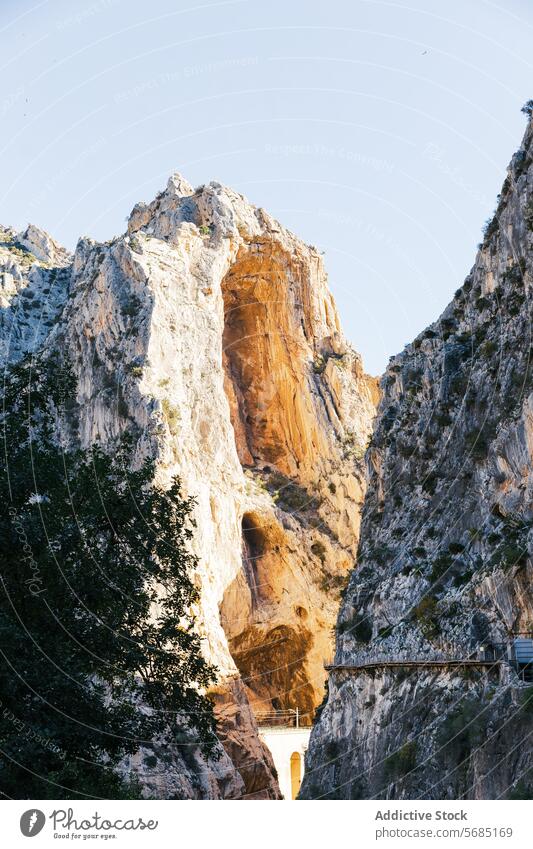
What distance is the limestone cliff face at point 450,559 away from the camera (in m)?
44.2

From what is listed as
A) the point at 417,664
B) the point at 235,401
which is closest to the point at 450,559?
the point at 417,664

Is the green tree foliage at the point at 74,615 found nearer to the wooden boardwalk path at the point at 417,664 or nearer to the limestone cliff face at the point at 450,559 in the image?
the limestone cliff face at the point at 450,559

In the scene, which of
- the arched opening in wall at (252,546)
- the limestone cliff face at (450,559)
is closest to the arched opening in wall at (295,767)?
the arched opening in wall at (252,546)

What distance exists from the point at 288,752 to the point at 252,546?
63.7 ft

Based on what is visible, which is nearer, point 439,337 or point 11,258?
point 439,337

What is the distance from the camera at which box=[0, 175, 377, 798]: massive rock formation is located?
3366 inches

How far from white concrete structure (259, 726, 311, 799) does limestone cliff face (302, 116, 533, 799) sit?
63.8ft

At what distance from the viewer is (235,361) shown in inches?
4173

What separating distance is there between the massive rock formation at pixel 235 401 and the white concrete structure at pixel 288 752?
3.42 meters

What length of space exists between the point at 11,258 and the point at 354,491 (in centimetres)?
4470

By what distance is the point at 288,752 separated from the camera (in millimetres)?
83750

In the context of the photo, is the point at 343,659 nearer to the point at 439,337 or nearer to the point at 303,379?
the point at 439,337

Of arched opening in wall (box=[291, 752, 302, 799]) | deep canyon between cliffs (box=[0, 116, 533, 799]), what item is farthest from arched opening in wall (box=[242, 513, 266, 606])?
arched opening in wall (box=[291, 752, 302, 799])
